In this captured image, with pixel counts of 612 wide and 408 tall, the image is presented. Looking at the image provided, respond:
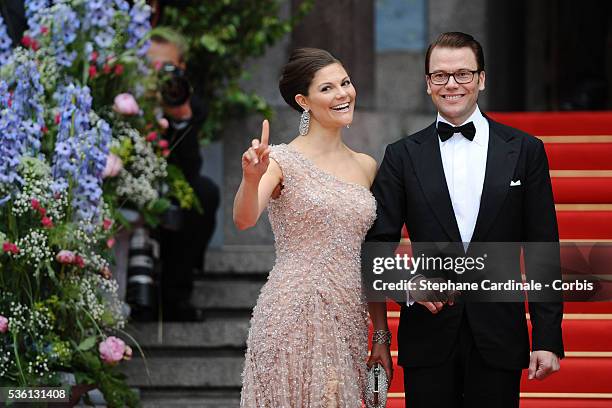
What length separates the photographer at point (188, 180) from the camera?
20.7ft

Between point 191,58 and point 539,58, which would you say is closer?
point 191,58

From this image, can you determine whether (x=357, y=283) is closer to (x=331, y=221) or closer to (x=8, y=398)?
(x=331, y=221)

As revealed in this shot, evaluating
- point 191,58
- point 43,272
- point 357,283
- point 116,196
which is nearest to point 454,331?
point 357,283

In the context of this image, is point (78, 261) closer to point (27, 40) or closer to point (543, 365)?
point (27, 40)

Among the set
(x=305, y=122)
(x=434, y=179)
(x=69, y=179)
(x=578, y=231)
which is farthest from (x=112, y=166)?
(x=578, y=231)

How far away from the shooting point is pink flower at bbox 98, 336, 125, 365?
17.0ft

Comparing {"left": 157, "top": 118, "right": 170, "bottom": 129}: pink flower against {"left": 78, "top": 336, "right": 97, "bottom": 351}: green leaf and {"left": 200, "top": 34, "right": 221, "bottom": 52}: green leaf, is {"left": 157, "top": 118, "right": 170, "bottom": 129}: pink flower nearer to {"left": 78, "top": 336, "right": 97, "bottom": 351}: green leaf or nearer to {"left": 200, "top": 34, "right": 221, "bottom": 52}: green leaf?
{"left": 78, "top": 336, "right": 97, "bottom": 351}: green leaf

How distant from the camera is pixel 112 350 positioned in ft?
17.0

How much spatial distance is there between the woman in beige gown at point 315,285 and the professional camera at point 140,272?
231cm

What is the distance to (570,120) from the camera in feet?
23.6

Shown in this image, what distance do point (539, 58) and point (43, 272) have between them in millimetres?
7512

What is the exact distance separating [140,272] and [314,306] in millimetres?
2472

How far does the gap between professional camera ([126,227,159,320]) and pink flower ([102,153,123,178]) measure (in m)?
0.86

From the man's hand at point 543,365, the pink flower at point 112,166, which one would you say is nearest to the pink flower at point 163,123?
the pink flower at point 112,166
